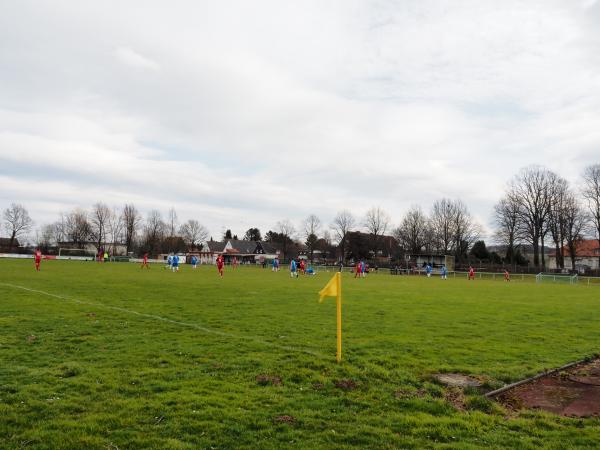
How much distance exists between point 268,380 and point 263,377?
6.8 inches

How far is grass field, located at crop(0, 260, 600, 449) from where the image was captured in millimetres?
5473

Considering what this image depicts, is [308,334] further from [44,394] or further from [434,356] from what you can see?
[44,394]

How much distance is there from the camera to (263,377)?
784 cm

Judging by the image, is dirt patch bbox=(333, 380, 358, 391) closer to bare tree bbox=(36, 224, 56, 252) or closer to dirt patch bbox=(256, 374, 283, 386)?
dirt patch bbox=(256, 374, 283, 386)

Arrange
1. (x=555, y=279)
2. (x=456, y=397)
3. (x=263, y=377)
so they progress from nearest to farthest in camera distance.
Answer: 1. (x=456, y=397)
2. (x=263, y=377)
3. (x=555, y=279)

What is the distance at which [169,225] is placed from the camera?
13438cm

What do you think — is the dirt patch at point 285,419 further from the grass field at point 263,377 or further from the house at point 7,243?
the house at point 7,243

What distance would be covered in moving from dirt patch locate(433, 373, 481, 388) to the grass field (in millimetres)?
259

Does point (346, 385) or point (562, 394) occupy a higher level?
point (346, 385)

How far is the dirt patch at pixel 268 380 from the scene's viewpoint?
7555 mm

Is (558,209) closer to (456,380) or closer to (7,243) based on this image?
(456,380)

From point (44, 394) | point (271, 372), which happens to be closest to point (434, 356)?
point (271, 372)

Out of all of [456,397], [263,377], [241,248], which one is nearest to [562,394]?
[456,397]

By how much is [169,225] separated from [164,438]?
440ft
